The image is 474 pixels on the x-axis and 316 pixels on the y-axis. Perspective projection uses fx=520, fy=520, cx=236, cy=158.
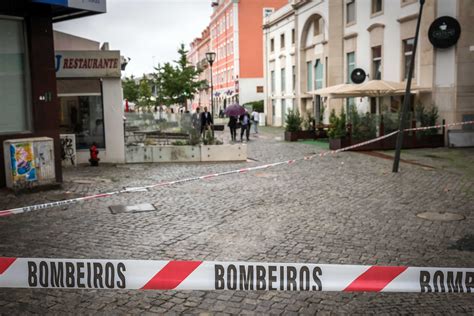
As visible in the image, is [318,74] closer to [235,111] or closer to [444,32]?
[235,111]

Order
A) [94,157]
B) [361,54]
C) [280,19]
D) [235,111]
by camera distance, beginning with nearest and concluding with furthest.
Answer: [94,157] → [235,111] → [361,54] → [280,19]

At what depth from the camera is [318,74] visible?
34.8 m

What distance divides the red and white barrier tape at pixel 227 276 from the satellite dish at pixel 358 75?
2414cm

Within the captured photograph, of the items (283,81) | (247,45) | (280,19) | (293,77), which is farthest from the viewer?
(247,45)

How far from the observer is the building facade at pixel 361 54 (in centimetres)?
2078

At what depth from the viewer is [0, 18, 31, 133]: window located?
1210 cm

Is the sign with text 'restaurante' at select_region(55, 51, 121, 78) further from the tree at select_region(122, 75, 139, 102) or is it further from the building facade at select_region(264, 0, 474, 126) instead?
the tree at select_region(122, 75, 139, 102)

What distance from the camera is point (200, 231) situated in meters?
7.82

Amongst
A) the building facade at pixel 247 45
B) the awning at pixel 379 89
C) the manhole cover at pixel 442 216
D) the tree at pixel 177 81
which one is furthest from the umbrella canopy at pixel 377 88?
the building facade at pixel 247 45

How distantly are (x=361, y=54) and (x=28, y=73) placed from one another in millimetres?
19587

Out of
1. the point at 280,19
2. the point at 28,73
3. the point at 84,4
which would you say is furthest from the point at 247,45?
the point at 28,73

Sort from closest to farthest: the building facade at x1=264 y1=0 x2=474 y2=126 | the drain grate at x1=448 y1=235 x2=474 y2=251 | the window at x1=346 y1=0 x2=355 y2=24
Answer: the drain grate at x1=448 y1=235 x2=474 y2=251, the building facade at x1=264 y1=0 x2=474 y2=126, the window at x1=346 y1=0 x2=355 y2=24

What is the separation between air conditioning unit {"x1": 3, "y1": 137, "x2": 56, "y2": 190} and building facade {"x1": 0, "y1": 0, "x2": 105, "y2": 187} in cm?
53

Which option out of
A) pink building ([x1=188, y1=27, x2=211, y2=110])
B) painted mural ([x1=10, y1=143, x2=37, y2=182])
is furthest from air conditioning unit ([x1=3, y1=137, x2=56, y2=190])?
pink building ([x1=188, y1=27, x2=211, y2=110])
